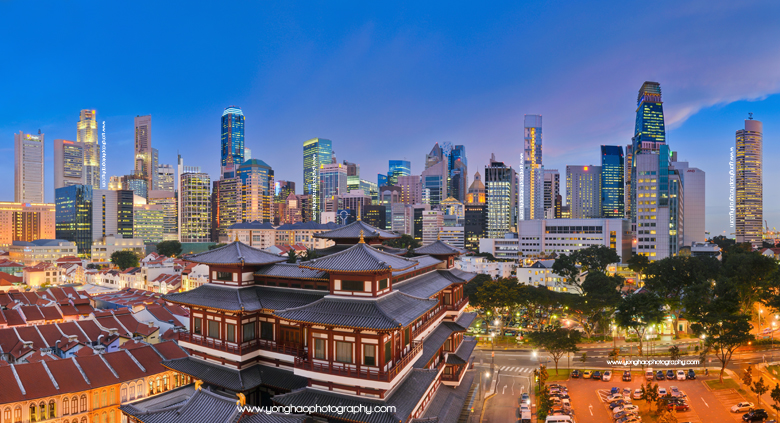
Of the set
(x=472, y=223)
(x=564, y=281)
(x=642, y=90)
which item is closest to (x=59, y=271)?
(x=564, y=281)

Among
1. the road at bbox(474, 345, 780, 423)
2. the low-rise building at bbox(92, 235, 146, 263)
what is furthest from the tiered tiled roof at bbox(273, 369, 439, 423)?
the low-rise building at bbox(92, 235, 146, 263)

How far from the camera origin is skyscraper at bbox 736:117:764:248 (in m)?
180

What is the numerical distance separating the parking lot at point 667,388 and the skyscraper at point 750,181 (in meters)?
188

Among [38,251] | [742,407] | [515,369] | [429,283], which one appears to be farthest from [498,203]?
[38,251]

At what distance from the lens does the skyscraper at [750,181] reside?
180375mm

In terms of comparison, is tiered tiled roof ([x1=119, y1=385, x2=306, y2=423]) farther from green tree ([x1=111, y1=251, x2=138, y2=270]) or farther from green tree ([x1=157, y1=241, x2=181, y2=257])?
green tree ([x1=157, y1=241, x2=181, y2=257])

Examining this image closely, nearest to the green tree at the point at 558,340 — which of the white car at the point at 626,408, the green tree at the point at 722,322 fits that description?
the white car at the point at 626,408

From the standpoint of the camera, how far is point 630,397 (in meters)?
36.0

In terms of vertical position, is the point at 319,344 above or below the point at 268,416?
above

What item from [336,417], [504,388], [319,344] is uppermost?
[319,344]

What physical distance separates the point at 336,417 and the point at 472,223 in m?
168

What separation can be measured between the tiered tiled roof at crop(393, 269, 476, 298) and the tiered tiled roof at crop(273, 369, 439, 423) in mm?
6628

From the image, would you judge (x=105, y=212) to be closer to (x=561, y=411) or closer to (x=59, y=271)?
(x=59, y=271)

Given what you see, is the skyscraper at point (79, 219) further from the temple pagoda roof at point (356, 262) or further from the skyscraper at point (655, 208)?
the skyscraper at point (655, 208)
